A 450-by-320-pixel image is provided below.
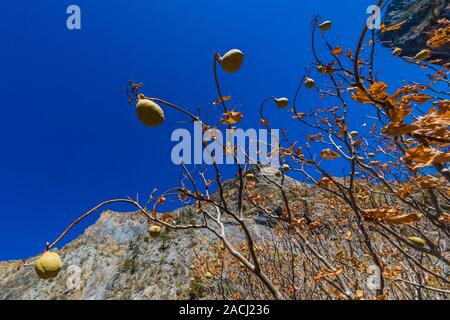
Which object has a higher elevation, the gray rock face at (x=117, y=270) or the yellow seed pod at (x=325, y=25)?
the yellow seed pod at (x=325, y=25)

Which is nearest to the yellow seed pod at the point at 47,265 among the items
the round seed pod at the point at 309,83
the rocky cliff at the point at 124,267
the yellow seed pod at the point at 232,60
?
the yellow seed pod at the point at 232,60

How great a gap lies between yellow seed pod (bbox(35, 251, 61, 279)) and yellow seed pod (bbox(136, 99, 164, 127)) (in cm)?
101

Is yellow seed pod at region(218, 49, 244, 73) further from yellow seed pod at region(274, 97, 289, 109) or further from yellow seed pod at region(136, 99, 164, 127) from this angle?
yellow seed pod at region(274, 97, 289, 109)

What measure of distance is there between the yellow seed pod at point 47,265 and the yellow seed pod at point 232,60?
1.66 meters

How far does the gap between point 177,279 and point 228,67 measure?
74.0 feet

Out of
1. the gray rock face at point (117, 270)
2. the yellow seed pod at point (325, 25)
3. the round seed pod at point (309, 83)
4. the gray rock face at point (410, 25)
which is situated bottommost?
the gray rock face at point (117, 270)

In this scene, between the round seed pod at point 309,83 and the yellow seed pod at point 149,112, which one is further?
the round seed pod at point 309,83

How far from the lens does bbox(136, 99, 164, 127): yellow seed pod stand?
1824 millimetres

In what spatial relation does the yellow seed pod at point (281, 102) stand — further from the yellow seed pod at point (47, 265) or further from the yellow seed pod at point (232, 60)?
the yellow seed pod at point (47, 265)

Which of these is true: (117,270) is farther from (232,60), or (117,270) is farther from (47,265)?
(232,60)

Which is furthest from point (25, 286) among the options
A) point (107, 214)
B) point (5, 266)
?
point (5, 266)

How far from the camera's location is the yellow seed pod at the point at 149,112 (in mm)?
1824

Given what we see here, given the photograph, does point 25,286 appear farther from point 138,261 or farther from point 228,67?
point 228,67

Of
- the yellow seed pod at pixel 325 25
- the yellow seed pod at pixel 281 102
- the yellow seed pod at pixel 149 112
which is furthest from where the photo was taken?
the yellow seed pod at pixel 325 25
